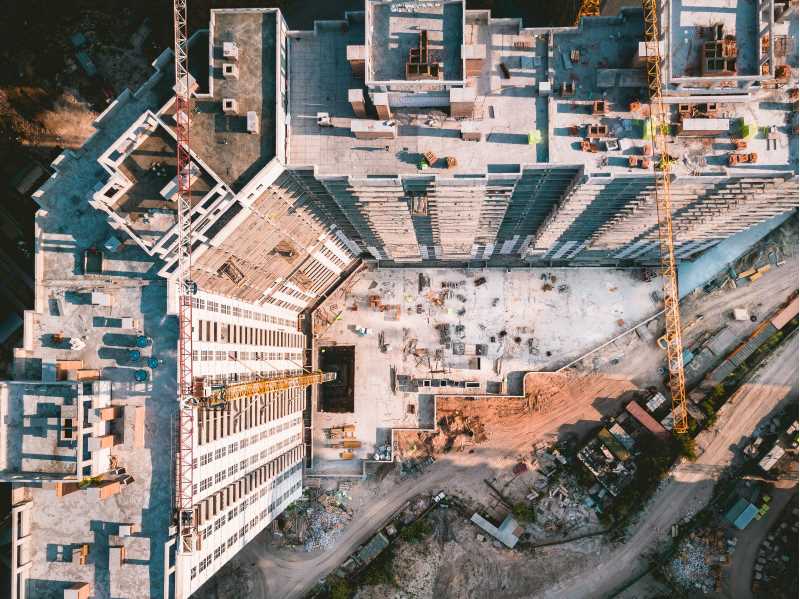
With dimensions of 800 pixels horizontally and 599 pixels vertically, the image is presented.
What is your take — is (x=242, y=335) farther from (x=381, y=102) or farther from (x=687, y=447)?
(x=687, y=447)

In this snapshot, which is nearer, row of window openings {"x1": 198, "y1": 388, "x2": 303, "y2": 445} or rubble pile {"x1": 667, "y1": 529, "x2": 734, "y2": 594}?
row of window openings {"x1": 198, "y1": 388, "x2": 303, "y2": 445}

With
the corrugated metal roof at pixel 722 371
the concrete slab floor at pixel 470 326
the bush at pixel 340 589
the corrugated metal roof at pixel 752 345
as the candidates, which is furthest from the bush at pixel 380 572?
the corrugated metal roof at pixel 752 345

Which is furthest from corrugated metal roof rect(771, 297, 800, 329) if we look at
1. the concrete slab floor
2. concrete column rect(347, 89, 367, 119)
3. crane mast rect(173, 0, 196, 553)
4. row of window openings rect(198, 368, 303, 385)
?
crane mast rect(173, 0, 196, 553)

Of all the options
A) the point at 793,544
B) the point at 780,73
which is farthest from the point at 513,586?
→ the point at 780,73

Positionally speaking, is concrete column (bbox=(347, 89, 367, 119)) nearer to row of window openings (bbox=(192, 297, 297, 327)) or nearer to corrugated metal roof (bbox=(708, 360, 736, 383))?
row of window openings (bbox=(192, 297, 297, 327))

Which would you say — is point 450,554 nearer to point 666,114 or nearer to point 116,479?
point 116,479

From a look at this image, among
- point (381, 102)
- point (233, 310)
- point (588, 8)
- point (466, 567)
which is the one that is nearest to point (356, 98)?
point (381, 102)

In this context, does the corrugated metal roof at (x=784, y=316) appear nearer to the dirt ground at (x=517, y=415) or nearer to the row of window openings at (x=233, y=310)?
the dirt ground at (x=517, y=415)
